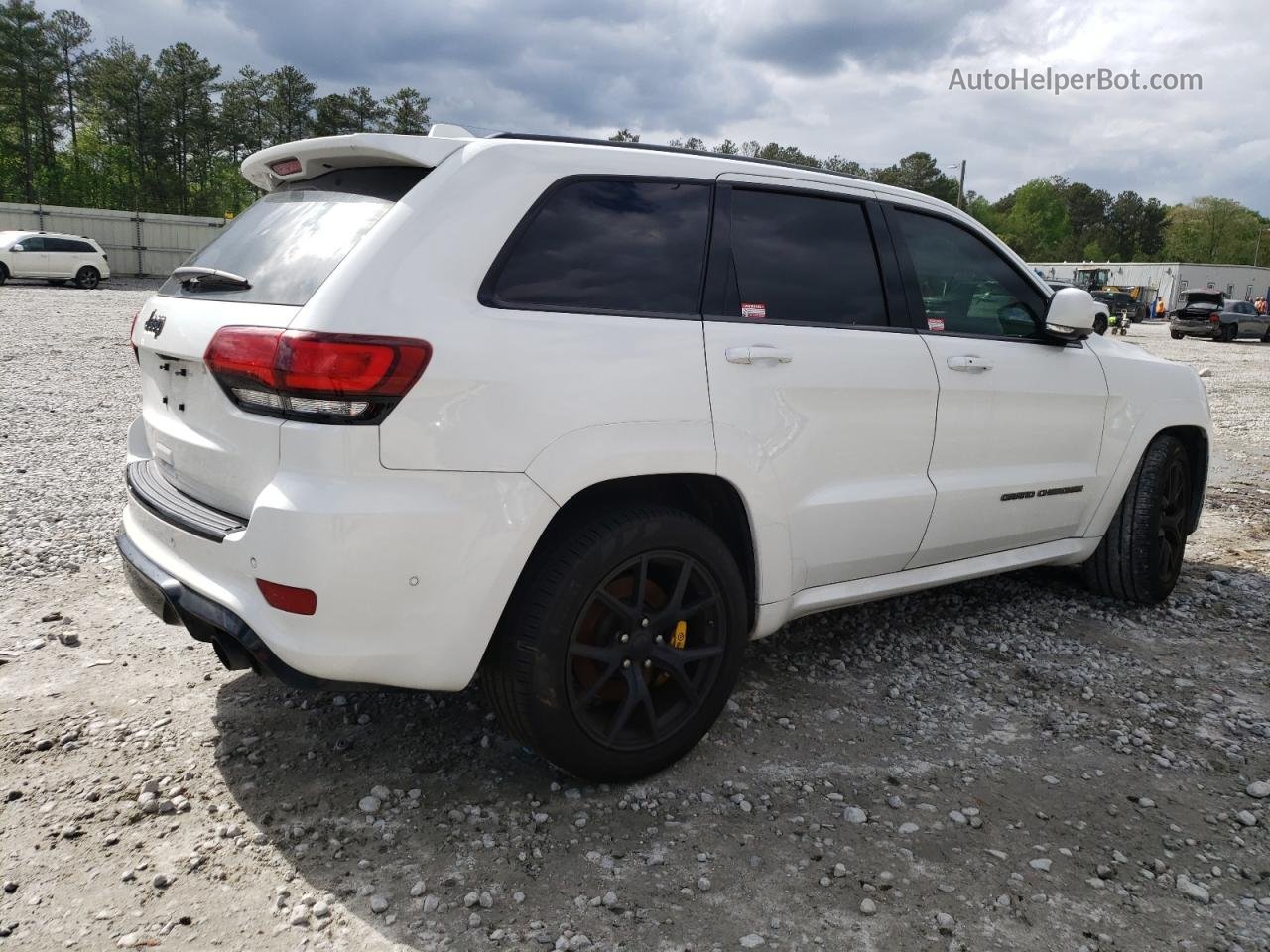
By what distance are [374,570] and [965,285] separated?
268 centimetres

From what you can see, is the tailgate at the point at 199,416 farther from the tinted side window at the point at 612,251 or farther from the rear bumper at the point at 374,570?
the tinted side window at the point at 612,251

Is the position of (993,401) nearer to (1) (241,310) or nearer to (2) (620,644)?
(2) (620,644)

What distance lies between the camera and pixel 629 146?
296 cm

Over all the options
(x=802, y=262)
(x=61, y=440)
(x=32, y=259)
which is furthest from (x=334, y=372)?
(x=32, y=259)

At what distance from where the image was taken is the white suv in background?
91.5 feet

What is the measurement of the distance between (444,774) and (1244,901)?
2237mm

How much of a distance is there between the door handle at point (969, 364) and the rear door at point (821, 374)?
0.49 ft

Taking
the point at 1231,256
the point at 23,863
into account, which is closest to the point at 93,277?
the point at 23,863

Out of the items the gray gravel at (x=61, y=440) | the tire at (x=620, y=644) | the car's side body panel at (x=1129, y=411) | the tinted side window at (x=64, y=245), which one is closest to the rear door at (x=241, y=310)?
the tire at (x=620, y=644)

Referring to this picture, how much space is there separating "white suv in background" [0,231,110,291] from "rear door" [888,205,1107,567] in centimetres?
3125

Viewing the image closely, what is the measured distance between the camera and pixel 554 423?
2.53 metres

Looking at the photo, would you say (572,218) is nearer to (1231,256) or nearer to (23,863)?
(23,863)

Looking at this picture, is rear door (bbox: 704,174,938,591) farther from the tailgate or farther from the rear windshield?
the tailgate

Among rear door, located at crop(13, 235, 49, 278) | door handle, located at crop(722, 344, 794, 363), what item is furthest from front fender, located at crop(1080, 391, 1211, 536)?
rear door, located at crop(13, 235, 49, 278)
